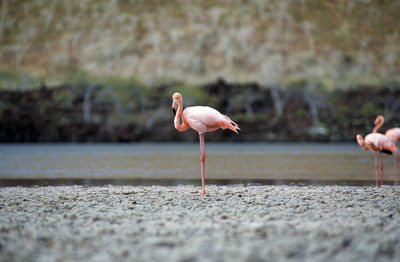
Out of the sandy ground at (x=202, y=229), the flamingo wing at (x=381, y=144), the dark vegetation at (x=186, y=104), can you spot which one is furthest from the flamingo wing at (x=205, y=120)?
the dark vegetation at (x=186, y=104)

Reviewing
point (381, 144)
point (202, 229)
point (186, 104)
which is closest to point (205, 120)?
point (202, 229)

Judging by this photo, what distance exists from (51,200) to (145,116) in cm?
7566

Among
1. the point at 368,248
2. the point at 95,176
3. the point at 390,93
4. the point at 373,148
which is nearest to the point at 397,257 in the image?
the point at 368,248

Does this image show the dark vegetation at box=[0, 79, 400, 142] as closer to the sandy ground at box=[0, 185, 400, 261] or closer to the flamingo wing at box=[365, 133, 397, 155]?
the flamingo wing at box=[365, 133, 397, 155]

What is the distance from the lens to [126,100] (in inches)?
3369

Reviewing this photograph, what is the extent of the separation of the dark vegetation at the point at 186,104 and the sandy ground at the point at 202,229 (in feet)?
206

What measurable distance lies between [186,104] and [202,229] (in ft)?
265

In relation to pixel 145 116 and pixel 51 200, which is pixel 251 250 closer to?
pixel 51 200

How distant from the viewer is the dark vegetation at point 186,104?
238 feet

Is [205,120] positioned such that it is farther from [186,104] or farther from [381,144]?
[186,104]

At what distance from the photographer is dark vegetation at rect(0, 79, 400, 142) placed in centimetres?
7262

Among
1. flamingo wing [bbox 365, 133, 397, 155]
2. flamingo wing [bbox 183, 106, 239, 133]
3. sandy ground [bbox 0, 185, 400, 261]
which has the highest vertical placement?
flamingo wing [bbox 183, 106, 239, 133]

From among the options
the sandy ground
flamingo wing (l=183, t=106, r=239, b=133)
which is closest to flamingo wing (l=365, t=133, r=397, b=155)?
the sandy ground

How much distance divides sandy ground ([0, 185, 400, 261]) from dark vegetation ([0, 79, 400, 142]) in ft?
206
